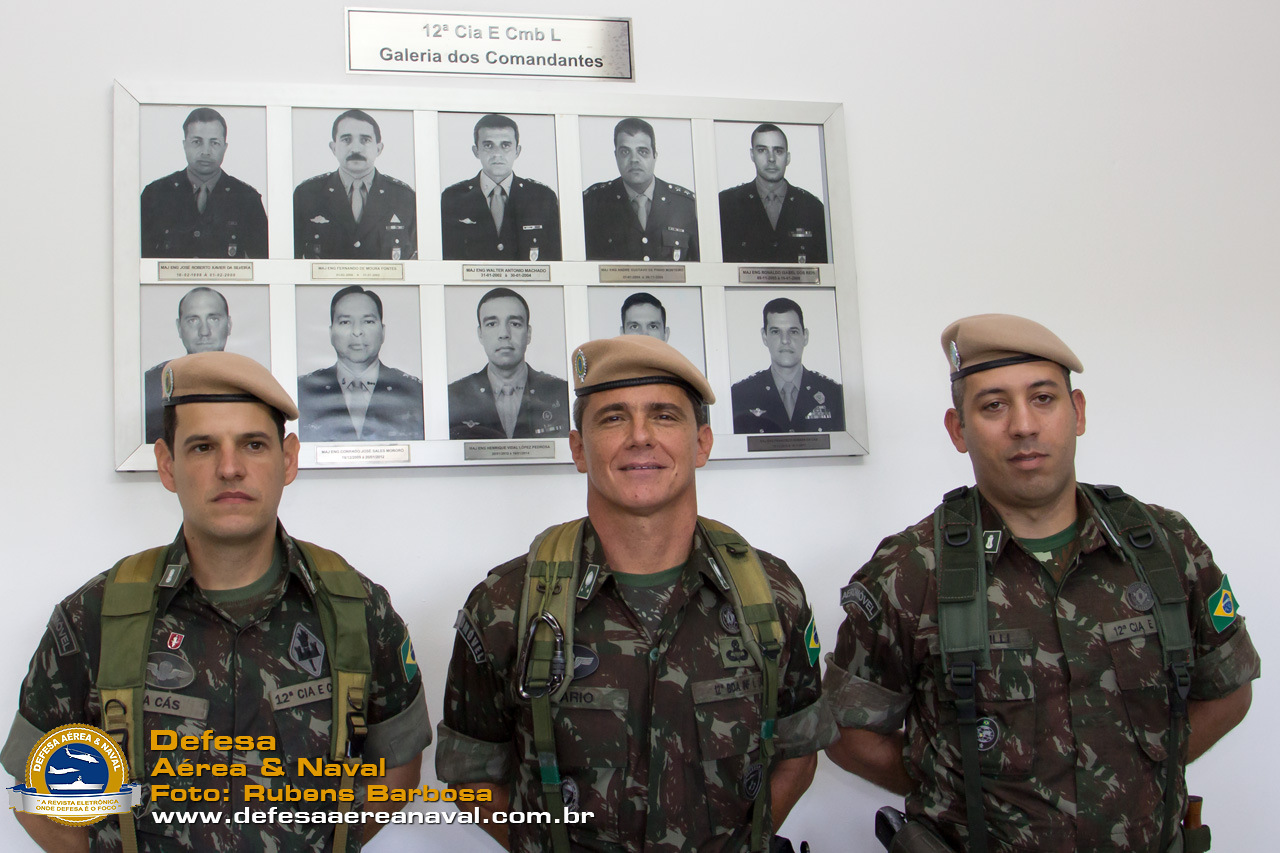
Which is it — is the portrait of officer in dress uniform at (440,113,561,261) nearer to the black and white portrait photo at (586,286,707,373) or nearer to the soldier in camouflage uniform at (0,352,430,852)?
the black and white portrait photo at (586,286,707,373)

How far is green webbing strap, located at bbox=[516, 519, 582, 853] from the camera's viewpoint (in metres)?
1.40

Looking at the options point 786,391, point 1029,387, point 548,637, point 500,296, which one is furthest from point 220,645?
point 1029,387

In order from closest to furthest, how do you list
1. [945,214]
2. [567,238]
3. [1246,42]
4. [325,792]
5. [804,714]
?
1. [325,792]
2. [804,714]
3. [567,238]
4. [945,214]
5. [1246,42]

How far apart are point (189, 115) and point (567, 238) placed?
900mm

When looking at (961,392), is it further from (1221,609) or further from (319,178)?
(319,178)

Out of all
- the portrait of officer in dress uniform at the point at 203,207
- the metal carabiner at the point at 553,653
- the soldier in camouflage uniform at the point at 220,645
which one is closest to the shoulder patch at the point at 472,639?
the metal carabiner at the point at 553,653

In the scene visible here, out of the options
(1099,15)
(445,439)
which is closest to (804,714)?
(445,439)

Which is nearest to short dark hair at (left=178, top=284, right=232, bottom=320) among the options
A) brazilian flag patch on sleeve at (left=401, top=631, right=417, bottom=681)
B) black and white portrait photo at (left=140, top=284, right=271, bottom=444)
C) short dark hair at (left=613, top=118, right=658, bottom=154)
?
black and white portrait photo at (left=140, top=284, right=271, bottom=444)

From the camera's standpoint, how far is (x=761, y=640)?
147 centimetres

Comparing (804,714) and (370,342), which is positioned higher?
(370,342)

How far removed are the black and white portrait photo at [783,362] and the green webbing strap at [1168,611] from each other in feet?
2.42

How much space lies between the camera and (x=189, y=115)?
2059 millimetres

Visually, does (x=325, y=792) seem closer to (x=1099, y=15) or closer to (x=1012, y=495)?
(x=1012, y=495)

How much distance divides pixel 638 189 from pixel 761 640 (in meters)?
1.20
